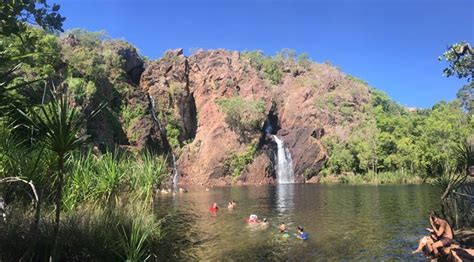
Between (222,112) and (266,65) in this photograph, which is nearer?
(222,112)

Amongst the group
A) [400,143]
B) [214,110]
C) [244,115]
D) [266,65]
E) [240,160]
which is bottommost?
[240,160]

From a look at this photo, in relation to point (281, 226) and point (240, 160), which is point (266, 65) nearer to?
point (240, 160)

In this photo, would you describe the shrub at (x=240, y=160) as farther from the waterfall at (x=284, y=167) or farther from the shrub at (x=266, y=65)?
the shrub at (x=266, y=65)

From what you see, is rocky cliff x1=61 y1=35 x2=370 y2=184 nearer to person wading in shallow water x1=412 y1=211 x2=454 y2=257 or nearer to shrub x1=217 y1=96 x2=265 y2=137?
shrub x1=217 y1=96 x2=265 y2=137

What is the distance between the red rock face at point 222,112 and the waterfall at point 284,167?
1.09 metres

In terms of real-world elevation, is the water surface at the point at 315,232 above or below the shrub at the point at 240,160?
below

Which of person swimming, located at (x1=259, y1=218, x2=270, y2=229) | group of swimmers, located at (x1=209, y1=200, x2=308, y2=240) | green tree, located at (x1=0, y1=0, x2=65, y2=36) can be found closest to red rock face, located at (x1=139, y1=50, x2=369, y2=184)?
group of swimmers, located at (x1=209, y1=200, x2=308, y2=240)

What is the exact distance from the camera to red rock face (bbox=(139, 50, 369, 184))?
279 ft

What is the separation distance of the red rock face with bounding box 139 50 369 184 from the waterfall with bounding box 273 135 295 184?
109cm

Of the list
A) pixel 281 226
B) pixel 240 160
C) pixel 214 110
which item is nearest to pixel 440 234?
pixel 281 226

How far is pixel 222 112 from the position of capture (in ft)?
311

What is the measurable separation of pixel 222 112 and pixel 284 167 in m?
19.9

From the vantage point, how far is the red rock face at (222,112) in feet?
279

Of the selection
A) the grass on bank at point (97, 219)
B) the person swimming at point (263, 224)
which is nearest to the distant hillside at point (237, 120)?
the person swimming at point (263, 224)
